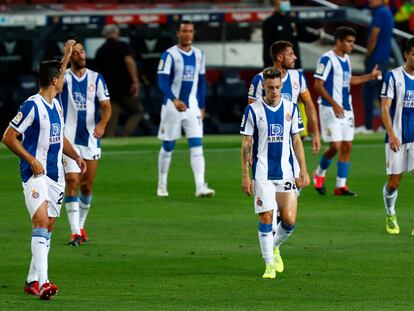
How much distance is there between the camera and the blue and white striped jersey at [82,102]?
15.6 m

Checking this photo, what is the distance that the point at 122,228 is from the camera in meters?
16.7

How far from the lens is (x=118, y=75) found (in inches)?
1064

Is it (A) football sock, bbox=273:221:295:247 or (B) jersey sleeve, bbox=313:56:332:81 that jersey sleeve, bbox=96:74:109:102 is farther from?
(B) jersey sleeve, bbox=313:56:332:81

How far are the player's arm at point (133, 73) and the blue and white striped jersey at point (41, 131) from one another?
13.2m

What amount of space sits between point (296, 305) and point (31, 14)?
17.3 meters

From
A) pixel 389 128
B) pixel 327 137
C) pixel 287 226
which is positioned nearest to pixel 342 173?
pixel 327 137

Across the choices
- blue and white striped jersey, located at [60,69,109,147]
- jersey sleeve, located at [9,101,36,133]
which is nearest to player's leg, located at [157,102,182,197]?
blue and white striped jersey, located at [60,69,109,147]

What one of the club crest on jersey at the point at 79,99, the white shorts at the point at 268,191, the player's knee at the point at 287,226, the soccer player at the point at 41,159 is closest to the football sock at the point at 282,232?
the player's knee at the point at 287,226

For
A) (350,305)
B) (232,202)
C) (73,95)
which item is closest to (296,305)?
(350,305)

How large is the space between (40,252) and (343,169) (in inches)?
329

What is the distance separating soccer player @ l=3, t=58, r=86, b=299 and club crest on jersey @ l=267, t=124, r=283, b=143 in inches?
76.3

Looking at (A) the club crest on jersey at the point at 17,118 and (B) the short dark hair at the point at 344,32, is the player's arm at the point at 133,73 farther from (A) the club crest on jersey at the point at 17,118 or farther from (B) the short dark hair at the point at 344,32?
(A) the club crest on jersey at the point at 17,118

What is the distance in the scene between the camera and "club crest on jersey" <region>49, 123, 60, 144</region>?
12164mm

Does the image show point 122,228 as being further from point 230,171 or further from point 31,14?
point 31,14
